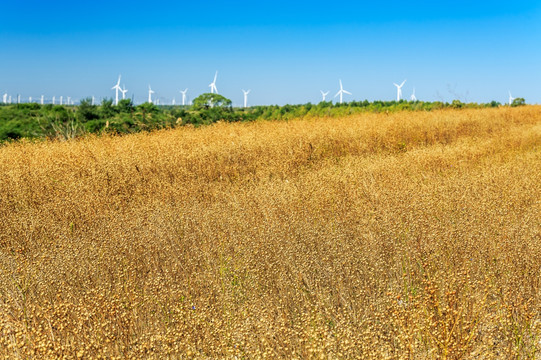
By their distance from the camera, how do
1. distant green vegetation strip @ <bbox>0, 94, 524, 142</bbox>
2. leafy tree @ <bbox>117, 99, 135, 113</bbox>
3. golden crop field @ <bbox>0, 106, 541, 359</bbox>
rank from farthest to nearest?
leafy tree @ <bbox>117, 99, 135, 113</bbox>, distant green vegetation strip @ <bbox>0, 94, 524, 142</bbox>, golden crop field @ <bbox>0, 106, 541, 359</bbox>

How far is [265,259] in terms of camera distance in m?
3.47

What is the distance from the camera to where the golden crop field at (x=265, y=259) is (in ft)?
8.20

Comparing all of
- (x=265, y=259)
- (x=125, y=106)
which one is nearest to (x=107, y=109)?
(x=125, y=106)

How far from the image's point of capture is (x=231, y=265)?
3.59 metres

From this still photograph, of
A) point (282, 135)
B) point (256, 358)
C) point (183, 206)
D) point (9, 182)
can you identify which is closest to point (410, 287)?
point (256, 358)

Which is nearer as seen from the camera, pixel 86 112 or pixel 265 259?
pixel 265 259

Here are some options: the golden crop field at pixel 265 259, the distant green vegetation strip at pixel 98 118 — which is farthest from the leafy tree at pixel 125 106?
the golden crop field at pixel 265 259

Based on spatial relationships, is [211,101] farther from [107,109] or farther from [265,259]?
[265,259]

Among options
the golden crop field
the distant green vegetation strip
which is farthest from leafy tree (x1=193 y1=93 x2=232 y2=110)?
the golden crop field

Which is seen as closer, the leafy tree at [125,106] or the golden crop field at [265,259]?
the golden crop field at [265,259]

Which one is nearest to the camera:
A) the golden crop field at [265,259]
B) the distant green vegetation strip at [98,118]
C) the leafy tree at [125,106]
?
the golden crop field at [265,259]

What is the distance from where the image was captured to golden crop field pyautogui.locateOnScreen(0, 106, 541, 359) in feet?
8.20

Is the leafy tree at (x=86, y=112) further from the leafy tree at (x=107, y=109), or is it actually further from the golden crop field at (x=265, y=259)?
the golden crop field at (x=265, y=259)

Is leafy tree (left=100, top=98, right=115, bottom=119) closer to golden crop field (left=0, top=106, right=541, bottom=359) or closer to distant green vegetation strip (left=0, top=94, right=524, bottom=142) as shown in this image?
distant green vegetation strip (left=0, top=94, right=524, bottom=142)
